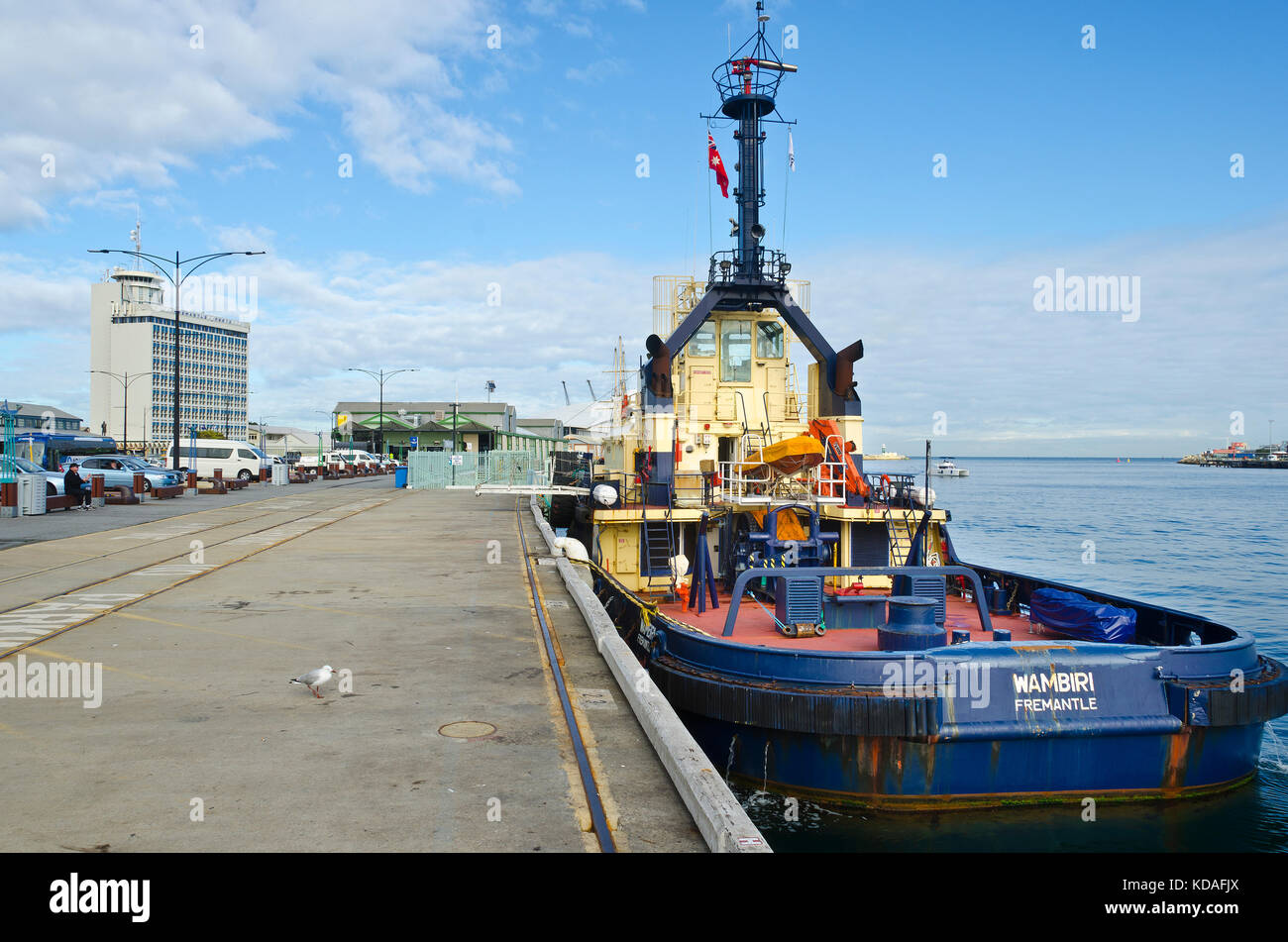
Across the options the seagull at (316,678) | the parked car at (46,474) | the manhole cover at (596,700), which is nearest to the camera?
the seagull at (316,678)

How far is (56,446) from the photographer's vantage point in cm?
5738

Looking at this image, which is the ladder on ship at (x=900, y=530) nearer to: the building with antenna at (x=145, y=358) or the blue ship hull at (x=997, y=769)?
the blue ship hull at (x=997, y=769)

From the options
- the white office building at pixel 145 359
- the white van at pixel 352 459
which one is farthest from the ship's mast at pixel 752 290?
the white office building at pixel 145 359

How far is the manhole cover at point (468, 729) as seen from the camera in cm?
686

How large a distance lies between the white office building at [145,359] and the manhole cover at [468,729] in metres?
173

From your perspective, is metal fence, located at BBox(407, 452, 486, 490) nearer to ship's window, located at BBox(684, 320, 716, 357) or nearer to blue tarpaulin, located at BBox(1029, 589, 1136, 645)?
ship's window, located at BBox(684, 320, 716, 357)

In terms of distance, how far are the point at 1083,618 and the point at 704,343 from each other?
1114 cm

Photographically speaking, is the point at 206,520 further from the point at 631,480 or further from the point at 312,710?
the point at 312,710

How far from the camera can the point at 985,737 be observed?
10.0 m

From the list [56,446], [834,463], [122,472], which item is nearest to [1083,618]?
[834,463]
